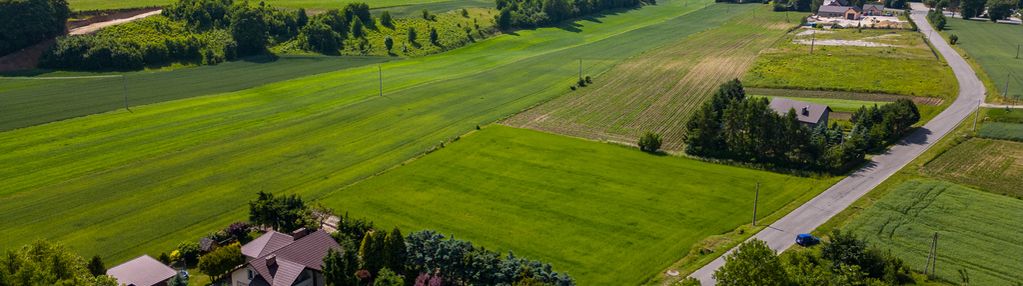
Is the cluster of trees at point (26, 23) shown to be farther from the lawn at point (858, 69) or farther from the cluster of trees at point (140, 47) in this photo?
the lawn at point (858, 69)

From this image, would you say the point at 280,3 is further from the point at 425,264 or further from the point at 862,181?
the point at 425,264

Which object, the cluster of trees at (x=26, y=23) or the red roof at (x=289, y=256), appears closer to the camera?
the red roof at (x=289, y=256)

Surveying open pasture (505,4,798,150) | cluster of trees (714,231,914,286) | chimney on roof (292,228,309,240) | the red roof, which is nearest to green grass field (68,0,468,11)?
open pasture (505,4,798,150)

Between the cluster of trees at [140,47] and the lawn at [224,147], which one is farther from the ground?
the cluster of trees at [140,47]

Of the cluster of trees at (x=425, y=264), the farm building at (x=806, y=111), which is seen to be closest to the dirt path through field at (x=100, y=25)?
the cluster of trees at (x=425, y=264)

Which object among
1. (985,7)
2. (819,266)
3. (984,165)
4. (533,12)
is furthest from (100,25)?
(985,7)

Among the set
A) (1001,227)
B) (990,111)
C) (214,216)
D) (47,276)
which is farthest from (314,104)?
(990,111)
